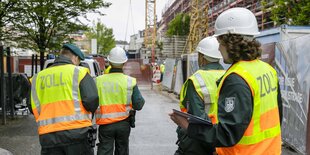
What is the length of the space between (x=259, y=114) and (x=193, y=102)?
1.05 m

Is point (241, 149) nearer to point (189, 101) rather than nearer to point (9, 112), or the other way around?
point (189, 101)

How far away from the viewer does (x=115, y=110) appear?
4832 mm

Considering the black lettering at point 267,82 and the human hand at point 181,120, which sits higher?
the black lettering at point 267,82

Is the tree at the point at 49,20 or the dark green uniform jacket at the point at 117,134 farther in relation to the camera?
the tree at the point at 49,20

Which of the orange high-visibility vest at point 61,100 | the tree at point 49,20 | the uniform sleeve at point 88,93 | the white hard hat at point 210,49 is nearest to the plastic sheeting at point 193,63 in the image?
the tree at point 49,20

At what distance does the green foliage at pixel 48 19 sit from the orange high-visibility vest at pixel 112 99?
283 inches

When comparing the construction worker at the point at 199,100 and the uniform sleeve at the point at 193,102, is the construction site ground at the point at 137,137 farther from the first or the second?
the uniform sleeve at the point at 193,102

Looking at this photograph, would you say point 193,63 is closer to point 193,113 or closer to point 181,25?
point 193,113

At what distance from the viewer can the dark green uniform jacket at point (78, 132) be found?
362 cm

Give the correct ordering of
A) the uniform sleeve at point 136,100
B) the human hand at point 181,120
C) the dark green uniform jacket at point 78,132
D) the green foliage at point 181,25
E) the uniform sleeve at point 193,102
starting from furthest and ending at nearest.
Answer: the green foliage at point 181,25, the uniform sleeve at point 136,100, the dark green uniform jacket at point 78,132, the uniform sleeve at point 193,102, the human hand at point 181,120

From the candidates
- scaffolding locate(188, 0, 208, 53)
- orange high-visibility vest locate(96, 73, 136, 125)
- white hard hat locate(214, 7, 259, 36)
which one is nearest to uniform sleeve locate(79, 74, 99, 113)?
orange high-visibility vest locate(96, 73, 136, 125)

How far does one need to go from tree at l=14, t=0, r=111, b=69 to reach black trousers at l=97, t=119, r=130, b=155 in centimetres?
739

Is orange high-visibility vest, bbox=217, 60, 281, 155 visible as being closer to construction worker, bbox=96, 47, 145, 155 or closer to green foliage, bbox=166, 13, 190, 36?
construction worker, bbox=96, 47, 145, 155

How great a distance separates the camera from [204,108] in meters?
3.33
